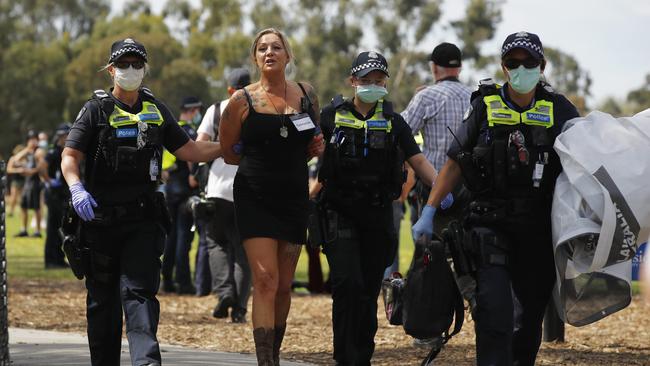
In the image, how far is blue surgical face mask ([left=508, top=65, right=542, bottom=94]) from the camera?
6.64 meters

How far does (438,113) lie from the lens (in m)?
9.85

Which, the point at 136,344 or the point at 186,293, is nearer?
the point at 136,344

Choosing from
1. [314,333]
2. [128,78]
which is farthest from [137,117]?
[314,333]

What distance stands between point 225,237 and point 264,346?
4340 mm

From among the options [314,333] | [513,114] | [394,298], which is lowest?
[314,333]

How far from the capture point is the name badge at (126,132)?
6.96 metres

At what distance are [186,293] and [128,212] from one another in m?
7.66

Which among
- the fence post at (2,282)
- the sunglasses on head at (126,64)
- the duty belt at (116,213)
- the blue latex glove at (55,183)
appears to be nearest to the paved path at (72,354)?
the fence post at (2,282)

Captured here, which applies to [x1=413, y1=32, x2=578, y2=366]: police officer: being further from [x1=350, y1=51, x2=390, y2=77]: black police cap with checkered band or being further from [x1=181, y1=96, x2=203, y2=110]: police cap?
[x1=181, y1=96, x2=203, y2=110]: police cap

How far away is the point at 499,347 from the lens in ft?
21.1

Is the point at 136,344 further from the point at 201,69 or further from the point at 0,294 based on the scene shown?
the point at 201,69

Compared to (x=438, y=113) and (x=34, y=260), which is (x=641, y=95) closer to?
(x=34, y=260)

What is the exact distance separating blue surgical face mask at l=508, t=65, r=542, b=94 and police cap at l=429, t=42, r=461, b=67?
10.9 feet

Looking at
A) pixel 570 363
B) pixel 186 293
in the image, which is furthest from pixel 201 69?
pixel 570 363
